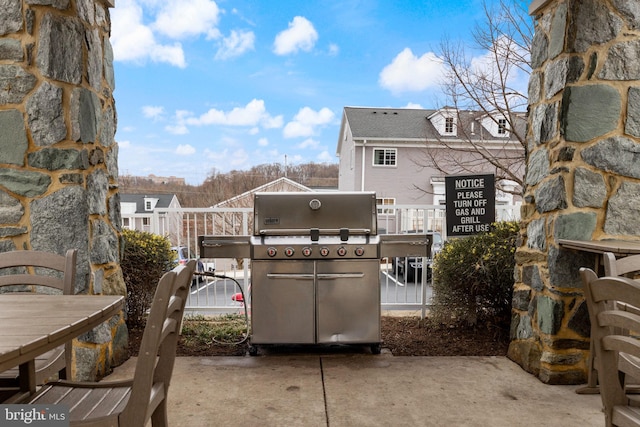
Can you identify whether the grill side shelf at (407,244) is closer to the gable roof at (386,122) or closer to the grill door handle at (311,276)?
the grill door handle at (311,276)

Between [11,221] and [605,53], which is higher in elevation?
[605,53]

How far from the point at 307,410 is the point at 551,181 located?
2.12 meters

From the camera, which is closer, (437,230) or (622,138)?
(622,138)

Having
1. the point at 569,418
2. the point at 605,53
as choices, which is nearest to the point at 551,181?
the point at 605,53

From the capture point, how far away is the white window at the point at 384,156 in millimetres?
13219

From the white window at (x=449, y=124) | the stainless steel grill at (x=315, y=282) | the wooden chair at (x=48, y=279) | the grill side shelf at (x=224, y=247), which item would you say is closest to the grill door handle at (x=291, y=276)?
the stainless steel grill at (x=315, y=282)

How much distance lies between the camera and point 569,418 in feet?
7.64

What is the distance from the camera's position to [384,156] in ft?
43.4

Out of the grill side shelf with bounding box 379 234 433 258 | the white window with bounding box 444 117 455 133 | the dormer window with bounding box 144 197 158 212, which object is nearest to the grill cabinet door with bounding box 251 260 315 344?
the grill side shelf with bounding box 379 234 433 258

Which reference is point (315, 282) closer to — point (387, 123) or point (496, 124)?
point (496, 124)

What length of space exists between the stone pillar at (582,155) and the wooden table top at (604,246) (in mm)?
88

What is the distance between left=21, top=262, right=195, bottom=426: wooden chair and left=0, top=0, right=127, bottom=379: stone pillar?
4.18ft

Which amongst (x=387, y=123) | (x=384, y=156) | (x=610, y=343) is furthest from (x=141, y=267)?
(x=387, y=123)

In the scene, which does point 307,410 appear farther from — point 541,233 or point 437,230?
point 437,230
